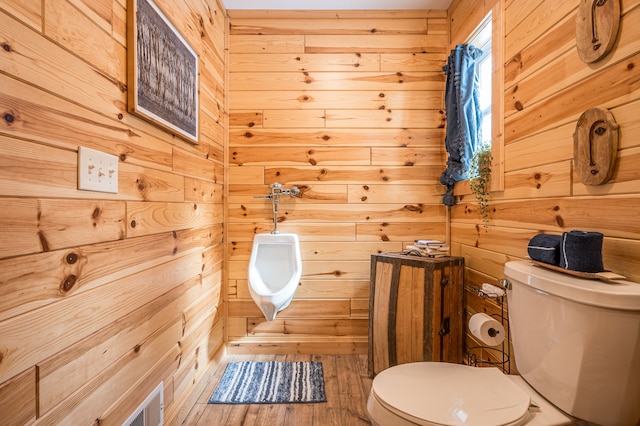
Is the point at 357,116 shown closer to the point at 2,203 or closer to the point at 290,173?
the point at 290,173

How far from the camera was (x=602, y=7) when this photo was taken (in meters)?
1.00

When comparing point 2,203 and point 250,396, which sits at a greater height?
point 2,203

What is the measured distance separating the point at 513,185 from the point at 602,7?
742 mm

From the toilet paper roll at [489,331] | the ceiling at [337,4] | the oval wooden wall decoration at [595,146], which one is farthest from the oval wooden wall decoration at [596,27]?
the ceiling at [337,4]

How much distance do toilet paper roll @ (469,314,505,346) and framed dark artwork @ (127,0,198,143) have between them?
1.65 metres

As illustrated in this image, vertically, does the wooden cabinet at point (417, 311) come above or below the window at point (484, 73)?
below

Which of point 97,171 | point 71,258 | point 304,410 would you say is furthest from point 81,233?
point 304,410

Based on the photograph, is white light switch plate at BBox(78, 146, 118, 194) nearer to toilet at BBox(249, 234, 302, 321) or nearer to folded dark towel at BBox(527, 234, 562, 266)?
toilet at BBox(249, 234, 302, 321)

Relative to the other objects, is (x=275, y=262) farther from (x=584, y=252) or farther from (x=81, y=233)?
(x=584, y=252)

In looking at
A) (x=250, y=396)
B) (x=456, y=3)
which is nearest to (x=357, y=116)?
(x=456, y=3)

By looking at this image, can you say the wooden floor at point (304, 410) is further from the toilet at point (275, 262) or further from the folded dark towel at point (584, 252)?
the folded dark towel at point (584, 252)

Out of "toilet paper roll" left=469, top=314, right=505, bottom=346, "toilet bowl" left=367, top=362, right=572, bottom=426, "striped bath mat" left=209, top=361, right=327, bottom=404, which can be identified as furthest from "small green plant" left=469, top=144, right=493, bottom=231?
"striped bath mat" left=209, top=361, right=327, bottom=404

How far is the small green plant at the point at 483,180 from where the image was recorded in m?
1.73

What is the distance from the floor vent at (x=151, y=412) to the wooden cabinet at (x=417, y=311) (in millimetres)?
1154
